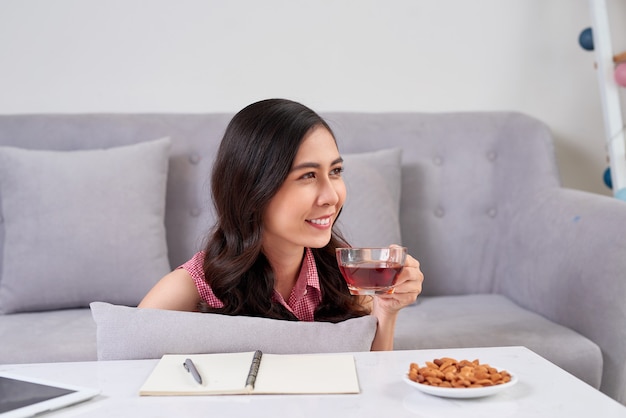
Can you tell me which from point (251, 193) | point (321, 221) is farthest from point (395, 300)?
point (251, 193)

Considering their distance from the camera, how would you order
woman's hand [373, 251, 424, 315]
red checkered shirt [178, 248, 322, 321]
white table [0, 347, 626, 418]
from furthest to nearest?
red checkered shirt [178, 248, 322, 321]
woman's hand [373, 251, 424, 315]
white table [0, 347, 626, 418]

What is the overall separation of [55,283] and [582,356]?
1462 mm

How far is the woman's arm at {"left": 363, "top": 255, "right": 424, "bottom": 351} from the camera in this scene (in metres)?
1.40

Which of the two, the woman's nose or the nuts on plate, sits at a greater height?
the woman's nose

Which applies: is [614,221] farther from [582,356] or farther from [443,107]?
[443,107]

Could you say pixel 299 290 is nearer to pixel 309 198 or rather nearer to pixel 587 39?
pixel 309 198

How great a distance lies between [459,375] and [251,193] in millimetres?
731

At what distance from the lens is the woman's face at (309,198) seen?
149 cm

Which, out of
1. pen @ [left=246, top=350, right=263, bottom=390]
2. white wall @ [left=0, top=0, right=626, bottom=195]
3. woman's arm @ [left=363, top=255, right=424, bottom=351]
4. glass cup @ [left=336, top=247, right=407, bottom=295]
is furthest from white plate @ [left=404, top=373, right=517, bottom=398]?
white wall @ [left=0, top=0, right=626, bottom=195]

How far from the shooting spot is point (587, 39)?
2854 millimetres

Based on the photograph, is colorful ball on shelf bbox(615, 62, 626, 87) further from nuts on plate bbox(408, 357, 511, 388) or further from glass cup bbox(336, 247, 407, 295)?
nuts on plate bbox(408, 357, 511, 388)

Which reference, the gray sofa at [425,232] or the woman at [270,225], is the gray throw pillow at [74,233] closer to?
the gray sofa at [425,232]

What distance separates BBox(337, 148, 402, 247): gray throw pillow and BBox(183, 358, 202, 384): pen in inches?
51.4

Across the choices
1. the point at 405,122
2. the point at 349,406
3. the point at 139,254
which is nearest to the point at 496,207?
the point at 405,122
